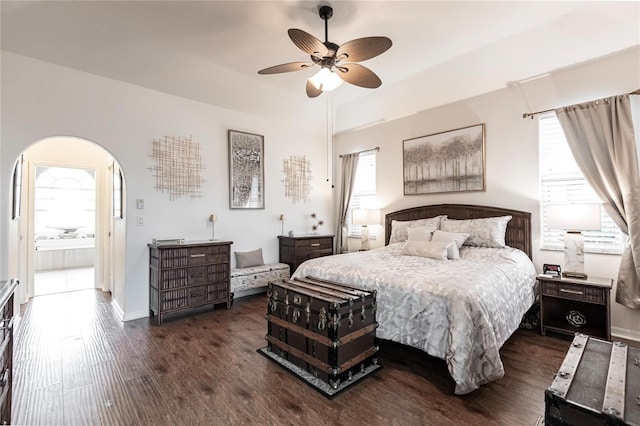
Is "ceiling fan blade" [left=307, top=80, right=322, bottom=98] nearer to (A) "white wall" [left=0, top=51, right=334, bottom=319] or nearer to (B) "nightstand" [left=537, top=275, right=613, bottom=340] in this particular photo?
(A) "white wall" [left=0, top=51, right=334, bottom=319]

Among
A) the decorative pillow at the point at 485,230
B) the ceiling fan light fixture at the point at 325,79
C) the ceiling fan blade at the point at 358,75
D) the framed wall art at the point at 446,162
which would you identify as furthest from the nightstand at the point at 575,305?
the ceiling fan light fixture at the point at 325,79

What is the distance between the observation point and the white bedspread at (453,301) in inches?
81.0

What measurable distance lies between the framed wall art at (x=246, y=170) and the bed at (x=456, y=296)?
2038mm

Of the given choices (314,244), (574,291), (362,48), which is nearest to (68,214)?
(314,244)

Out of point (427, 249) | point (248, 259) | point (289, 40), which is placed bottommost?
point (248, 259)

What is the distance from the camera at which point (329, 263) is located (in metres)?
3.19

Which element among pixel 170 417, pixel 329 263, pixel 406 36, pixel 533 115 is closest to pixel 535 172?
pixel 533 115

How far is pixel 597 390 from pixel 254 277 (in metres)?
3.94

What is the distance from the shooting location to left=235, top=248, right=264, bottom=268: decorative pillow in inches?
185

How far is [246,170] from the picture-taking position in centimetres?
490

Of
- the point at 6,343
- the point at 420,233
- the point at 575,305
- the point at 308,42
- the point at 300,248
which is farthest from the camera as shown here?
the point at 300,248

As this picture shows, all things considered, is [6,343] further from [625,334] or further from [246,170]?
[625,334]

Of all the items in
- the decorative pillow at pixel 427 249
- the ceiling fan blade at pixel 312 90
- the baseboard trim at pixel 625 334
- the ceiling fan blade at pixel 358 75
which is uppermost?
the ceiling fan blade at pixel 358 75

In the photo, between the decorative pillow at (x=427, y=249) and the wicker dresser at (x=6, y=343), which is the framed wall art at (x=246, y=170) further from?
the wicker dresser at (x=6, y=343)
